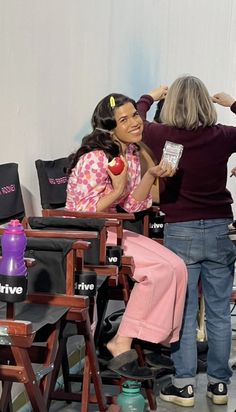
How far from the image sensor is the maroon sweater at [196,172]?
3.23m

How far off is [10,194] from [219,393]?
4.46 feet

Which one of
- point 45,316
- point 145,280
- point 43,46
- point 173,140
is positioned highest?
point 43,46

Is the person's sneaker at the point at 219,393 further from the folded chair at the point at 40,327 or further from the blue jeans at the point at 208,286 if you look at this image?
the folded chair at the point at 40,327

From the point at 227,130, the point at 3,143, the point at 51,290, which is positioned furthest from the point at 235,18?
the point at 51,290

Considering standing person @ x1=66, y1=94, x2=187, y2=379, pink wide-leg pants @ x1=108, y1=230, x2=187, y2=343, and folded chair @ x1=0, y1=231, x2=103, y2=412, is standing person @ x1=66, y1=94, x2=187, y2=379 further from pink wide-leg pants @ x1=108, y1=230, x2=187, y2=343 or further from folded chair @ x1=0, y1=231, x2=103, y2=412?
folded chair @ x1=0, y1=231, x2=103, y2=412

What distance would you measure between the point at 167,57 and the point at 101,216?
248 cm

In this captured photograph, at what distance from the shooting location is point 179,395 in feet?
11.3

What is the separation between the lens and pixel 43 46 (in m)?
3.36

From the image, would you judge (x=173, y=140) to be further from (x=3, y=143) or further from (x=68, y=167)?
(x=3, y=143)

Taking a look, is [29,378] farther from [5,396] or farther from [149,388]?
[149,388]

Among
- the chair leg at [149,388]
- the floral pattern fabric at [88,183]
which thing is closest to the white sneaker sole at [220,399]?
the chair leg at [149,388]

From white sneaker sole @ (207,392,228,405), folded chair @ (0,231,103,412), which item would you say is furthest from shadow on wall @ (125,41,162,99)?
folded chair @ (0,231,103,412)

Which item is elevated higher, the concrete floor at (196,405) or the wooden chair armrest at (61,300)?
the wooden chair armrest at (61,300)

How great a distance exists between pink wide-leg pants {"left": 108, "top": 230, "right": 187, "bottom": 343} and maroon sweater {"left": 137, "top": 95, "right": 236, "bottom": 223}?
11.4 inches
